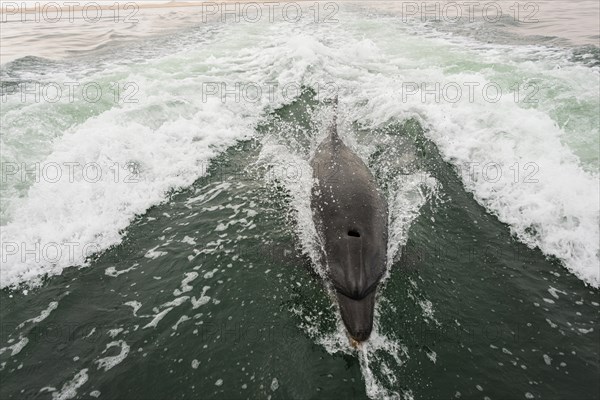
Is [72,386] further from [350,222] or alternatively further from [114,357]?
[350,222]

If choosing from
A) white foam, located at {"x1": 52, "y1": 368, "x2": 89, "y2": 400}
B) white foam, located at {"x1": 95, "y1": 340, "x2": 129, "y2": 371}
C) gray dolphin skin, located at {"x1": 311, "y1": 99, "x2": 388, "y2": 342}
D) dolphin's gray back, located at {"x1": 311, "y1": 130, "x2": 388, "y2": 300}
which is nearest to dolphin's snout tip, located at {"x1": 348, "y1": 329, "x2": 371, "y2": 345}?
gray dolphin skin, located at {"x1": 311, "y1": 99, "x2": 388, "y2": 342}

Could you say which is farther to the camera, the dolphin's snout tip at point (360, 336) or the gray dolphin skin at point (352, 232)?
the gray dolphin skin at point (352, 232)

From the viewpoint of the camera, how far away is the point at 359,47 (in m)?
19.2

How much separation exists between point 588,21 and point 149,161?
2659cm

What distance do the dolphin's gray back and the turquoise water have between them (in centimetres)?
47

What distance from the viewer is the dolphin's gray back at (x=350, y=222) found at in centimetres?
562

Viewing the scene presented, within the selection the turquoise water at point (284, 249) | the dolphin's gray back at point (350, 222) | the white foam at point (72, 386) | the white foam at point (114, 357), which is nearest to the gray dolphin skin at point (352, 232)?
the dolphin's gray back at point (350, 222)

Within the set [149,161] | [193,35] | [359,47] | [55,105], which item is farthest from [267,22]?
[149,161]

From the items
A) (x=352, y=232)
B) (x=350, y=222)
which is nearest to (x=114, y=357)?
(x=352, y=232)

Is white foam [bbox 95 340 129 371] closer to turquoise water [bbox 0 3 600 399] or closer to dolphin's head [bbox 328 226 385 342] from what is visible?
turquoise water [bbox 0 3 600 399]

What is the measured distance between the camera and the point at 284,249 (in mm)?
7086

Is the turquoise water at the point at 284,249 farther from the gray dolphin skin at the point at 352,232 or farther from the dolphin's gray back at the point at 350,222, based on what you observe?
the dolphin's gray back at the point at 350,222

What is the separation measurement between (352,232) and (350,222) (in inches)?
9.7

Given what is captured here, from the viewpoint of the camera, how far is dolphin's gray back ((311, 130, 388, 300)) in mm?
5625
